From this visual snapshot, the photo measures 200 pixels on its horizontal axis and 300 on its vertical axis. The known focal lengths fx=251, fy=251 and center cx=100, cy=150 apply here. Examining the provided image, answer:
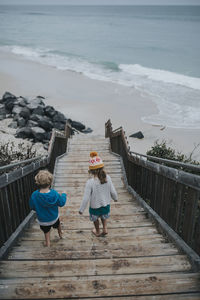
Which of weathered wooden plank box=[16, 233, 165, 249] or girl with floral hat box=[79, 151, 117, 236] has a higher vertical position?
girl with floral hat box=[79, 151, 117, 236]

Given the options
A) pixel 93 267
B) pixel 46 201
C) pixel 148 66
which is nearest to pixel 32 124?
pixel 46 201

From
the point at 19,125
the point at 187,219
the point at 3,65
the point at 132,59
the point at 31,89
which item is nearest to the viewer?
the point at 187,219

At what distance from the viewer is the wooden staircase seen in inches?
104

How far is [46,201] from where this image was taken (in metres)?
3.44

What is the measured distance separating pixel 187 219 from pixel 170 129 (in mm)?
15374

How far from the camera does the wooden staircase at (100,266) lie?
264 centimetres

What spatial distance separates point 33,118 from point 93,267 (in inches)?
593

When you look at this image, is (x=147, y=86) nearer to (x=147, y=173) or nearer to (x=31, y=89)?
(x=31, y=89)

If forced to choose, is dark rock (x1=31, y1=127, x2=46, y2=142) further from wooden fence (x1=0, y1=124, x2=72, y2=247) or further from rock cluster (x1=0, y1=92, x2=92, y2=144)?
wooden fence (x1=0, y1=124, x2=72, y2=247)

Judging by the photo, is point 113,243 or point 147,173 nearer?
point 113,243

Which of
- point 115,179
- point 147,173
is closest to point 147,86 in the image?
point 115,179

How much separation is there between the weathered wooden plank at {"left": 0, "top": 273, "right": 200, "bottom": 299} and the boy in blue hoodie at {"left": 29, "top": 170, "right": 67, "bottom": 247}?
93cm

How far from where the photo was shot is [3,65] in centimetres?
3534

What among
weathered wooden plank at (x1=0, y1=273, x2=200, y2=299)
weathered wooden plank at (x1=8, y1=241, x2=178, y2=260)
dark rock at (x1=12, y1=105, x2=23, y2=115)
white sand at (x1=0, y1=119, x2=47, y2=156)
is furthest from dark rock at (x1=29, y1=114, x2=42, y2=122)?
weathered wooden plank at (x1=0, y1=273, x2=200, y2=299)
